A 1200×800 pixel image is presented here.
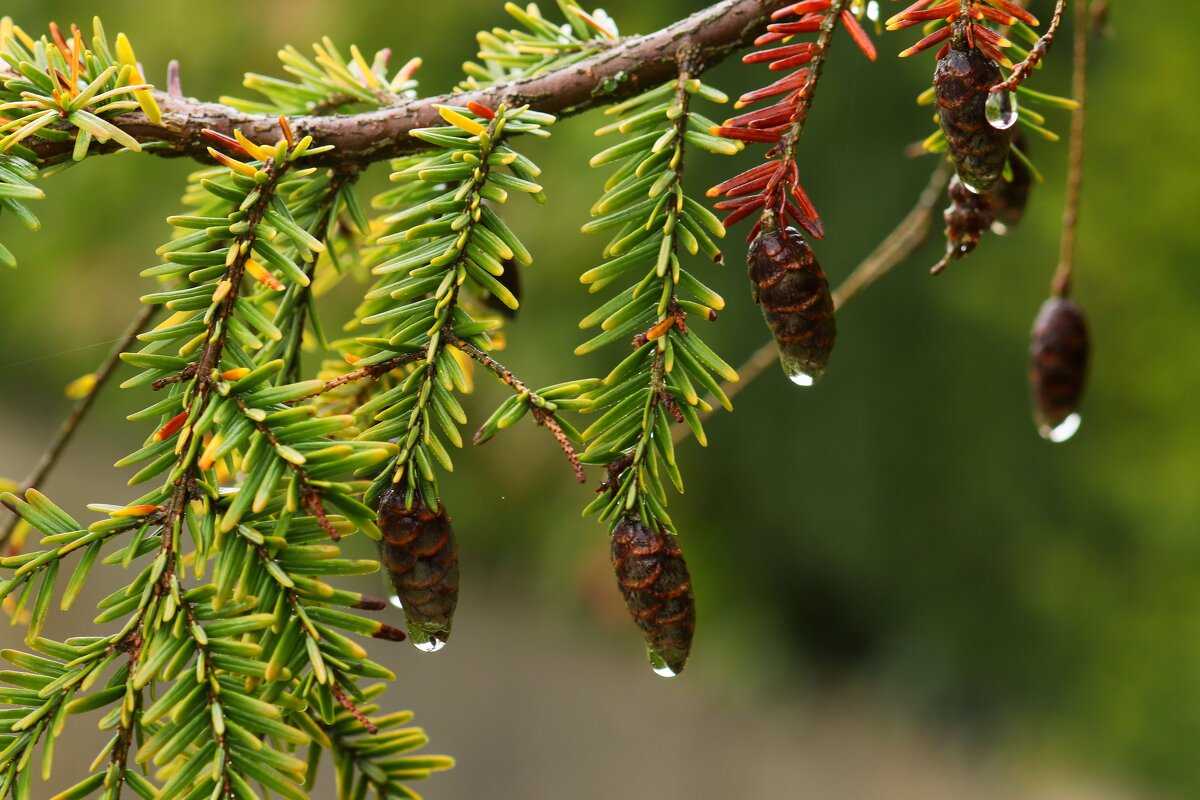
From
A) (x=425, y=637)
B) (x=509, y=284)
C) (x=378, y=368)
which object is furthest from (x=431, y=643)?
(x=509, y=284)

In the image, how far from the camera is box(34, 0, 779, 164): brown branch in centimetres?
47

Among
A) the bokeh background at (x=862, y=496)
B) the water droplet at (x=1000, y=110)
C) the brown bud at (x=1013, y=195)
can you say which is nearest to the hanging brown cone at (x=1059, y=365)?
the brown bud at (x=1013, y=195)

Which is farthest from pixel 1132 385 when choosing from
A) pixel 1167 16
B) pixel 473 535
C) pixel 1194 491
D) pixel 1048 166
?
pixel 473 535

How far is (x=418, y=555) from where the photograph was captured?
A: 0.41 m

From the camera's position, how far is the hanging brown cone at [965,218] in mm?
514

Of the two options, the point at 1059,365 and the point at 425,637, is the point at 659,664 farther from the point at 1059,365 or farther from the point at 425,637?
the point at 1059,365

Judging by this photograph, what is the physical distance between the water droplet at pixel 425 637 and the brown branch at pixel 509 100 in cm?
21

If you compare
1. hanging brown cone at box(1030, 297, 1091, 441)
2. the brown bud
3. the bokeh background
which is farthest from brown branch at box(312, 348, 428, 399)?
the bokeh background

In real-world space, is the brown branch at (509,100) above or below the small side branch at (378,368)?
above

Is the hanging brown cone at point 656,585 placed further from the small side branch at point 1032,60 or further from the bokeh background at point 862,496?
the bokeh background at point 862,496

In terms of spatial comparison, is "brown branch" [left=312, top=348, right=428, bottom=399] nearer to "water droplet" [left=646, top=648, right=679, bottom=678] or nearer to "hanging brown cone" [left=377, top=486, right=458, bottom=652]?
"hanging brown cone" [left=377, top=486, right=458, bottom=652]

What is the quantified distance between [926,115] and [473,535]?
2.14 meters

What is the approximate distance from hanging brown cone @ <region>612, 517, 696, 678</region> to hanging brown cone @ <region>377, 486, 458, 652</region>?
7 centimetres

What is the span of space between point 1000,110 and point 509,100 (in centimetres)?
21
